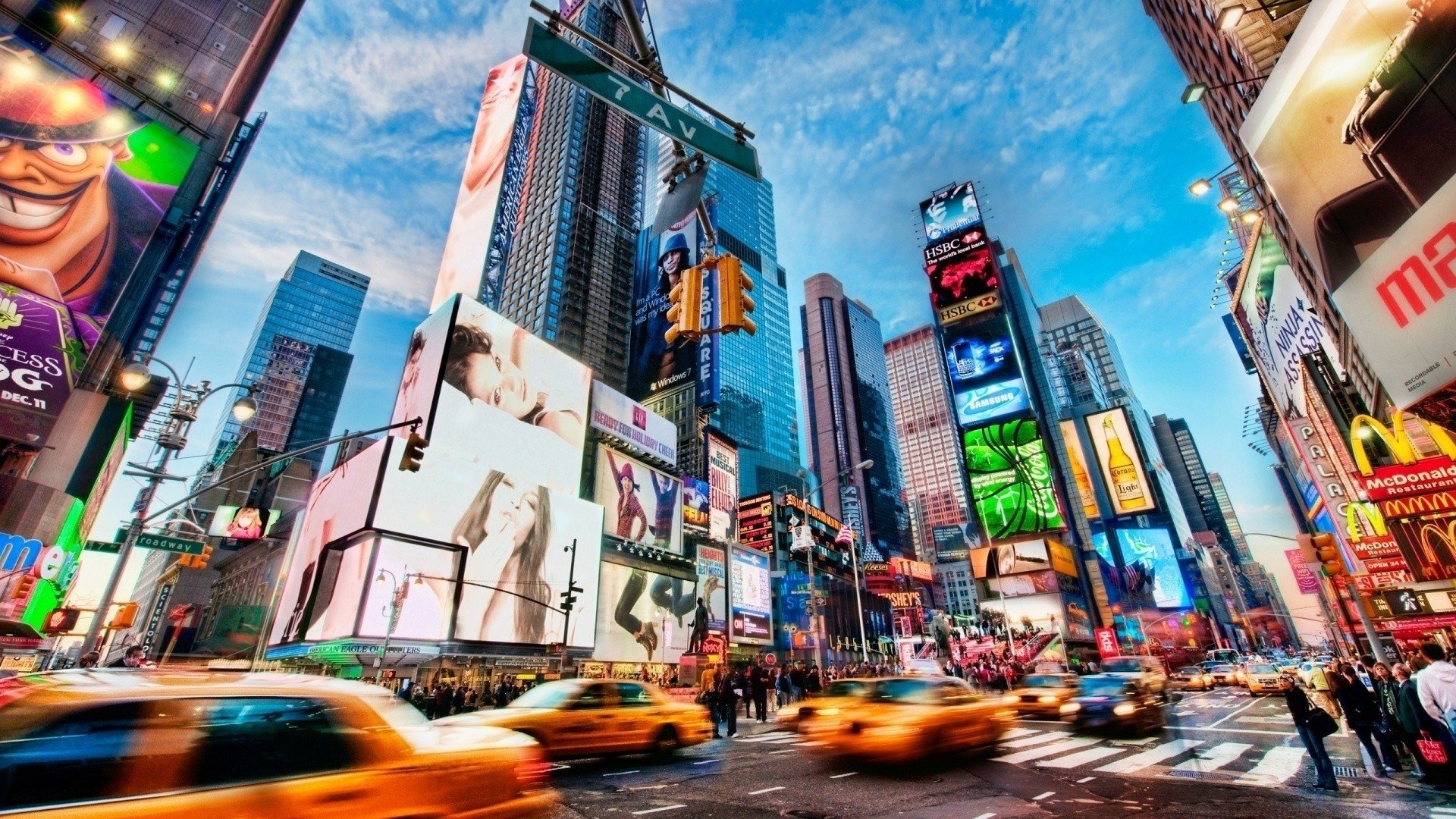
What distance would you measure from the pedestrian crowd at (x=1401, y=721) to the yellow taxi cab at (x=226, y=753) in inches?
437

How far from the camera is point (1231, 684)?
121 ft

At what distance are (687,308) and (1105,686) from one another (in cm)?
1491

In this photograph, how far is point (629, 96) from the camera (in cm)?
601

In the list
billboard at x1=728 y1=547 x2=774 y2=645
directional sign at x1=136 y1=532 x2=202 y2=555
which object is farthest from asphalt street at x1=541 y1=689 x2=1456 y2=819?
billboard at x1=728 y1=547 x2=774 y2=645

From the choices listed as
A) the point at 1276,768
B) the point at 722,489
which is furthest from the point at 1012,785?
the point at 722,489

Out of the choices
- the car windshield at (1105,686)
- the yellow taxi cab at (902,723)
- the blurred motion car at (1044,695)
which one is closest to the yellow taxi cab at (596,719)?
the yellow taxi cab at (902,723)

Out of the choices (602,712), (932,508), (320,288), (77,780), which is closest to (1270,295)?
(602,712)

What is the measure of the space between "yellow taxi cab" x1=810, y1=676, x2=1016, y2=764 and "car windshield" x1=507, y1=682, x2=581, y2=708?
4.42 m

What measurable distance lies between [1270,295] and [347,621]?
53.4 metres

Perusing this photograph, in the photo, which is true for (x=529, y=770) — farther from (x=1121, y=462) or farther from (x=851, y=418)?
(x=851, y=418)

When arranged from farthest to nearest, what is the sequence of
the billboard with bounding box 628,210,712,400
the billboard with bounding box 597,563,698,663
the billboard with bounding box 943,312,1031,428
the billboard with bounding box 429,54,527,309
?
the billboard with bounding box 628,210,712,400 < the billboard with bounding box 943,312,1031,428 < the billboard with bounding box 429,54,527,309 < the billboard with bounding box 597,563,698,663

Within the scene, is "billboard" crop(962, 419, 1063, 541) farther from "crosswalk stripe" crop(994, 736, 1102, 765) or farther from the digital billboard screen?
"crosswalk stripe" crop(994, 736, 1102, 765)

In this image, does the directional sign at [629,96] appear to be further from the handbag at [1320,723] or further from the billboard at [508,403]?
the billboard at [508,403]

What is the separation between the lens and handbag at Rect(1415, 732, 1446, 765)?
8.01 meters
